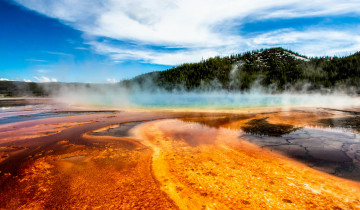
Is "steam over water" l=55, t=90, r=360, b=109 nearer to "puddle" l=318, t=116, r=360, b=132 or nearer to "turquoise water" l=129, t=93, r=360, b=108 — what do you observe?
"turquoise water" l=129, t=93, r=360, b=108

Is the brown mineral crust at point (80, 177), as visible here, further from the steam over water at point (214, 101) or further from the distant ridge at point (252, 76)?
the distant ridge at point (252, 76)

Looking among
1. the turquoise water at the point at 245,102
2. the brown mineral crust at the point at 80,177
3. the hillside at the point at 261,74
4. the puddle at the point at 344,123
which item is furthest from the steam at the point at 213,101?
the brown mineral crust at the point at 80,177

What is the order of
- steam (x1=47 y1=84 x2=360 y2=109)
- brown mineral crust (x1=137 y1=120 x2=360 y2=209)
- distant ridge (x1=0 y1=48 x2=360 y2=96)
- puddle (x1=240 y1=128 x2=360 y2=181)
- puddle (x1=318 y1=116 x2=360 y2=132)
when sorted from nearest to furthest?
1. brown mineral crust (x1=137 y1=120 x2=360 y2=209)
2. puddle (x1=240 y1=128 x2=360 y2=181)
3. puddle (x1=318 y1=116 x2=360 y2=132)
4. steam (x1=47 y1=84 x2=360 y2=109)
5. distant ridge (x1=0 y1=48 x2=360 y2=96)

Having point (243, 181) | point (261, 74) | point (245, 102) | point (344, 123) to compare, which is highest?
point (261, 74)

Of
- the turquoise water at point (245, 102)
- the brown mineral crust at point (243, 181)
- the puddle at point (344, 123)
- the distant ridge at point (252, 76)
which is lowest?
the brown mineral crust at point (243, 181)

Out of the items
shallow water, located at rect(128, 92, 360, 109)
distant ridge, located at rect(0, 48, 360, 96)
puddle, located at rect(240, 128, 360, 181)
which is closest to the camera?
puddle, located at rect(240, 128, 360, 181)

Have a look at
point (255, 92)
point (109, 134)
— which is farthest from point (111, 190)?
point (255, 92)

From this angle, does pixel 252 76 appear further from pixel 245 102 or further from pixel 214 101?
pixel 245 102

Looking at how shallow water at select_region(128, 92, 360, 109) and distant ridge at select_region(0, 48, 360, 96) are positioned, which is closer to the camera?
shallow water at select_region(128, 92, 360, 109)

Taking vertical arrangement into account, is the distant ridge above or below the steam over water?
above

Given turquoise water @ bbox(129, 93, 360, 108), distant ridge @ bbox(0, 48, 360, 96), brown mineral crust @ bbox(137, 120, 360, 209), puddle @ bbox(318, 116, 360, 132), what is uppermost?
distant ridge @ bbox(0, 48, 360, 96)

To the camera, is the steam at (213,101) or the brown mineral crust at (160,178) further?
the steam at (213,101)

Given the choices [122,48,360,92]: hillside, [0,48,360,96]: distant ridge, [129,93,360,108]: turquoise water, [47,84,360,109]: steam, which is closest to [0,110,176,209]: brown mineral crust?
[47,84,360,109]: steam

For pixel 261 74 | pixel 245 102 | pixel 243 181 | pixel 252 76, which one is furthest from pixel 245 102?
pixel 261 74
